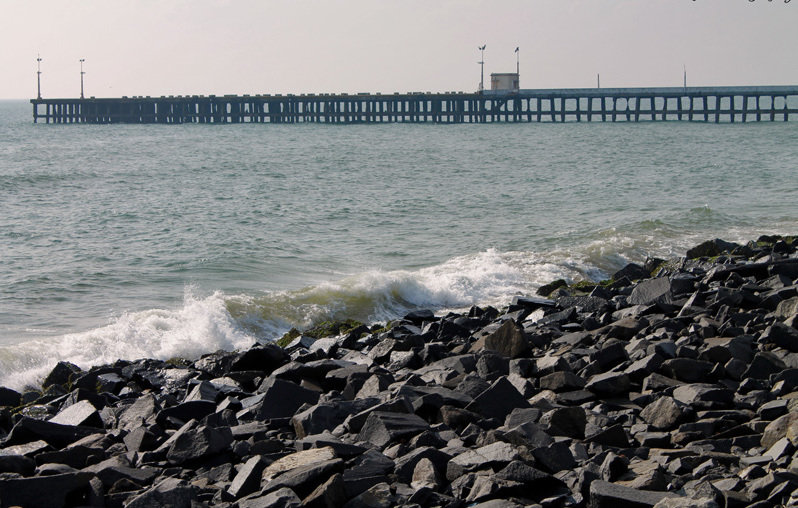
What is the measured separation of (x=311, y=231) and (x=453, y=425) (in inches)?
622

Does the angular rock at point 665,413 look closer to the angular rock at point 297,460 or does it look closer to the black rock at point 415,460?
the black rock at point 415,460

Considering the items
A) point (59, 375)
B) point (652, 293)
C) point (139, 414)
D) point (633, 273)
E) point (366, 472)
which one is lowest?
point (59, 375)

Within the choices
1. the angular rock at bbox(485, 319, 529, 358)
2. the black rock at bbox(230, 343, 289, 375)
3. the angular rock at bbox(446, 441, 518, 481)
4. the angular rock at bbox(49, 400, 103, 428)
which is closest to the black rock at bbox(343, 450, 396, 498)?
the angular rock at bbox(446, 441, 518, 481)

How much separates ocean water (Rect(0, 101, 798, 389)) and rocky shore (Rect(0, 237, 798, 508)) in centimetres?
361

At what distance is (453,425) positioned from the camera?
551 centimetres

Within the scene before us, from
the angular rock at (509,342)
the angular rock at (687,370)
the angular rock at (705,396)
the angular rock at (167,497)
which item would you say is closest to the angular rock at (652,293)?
the angular rock at (509,342)

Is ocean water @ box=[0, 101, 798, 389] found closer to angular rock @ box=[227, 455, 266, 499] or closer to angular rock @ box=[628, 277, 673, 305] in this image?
angular rock @ box=[628, 277, 673, 305]

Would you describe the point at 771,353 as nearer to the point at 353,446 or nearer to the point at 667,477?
the point at 667,477

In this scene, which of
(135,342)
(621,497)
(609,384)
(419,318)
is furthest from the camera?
(135,342)

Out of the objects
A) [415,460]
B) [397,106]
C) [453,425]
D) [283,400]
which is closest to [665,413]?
[453,425]

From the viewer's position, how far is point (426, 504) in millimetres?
4473

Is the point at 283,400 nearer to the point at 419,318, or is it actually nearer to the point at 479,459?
the point at 479,459

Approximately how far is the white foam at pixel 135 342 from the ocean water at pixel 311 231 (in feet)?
0.09

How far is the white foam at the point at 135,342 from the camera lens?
32.1 feet
